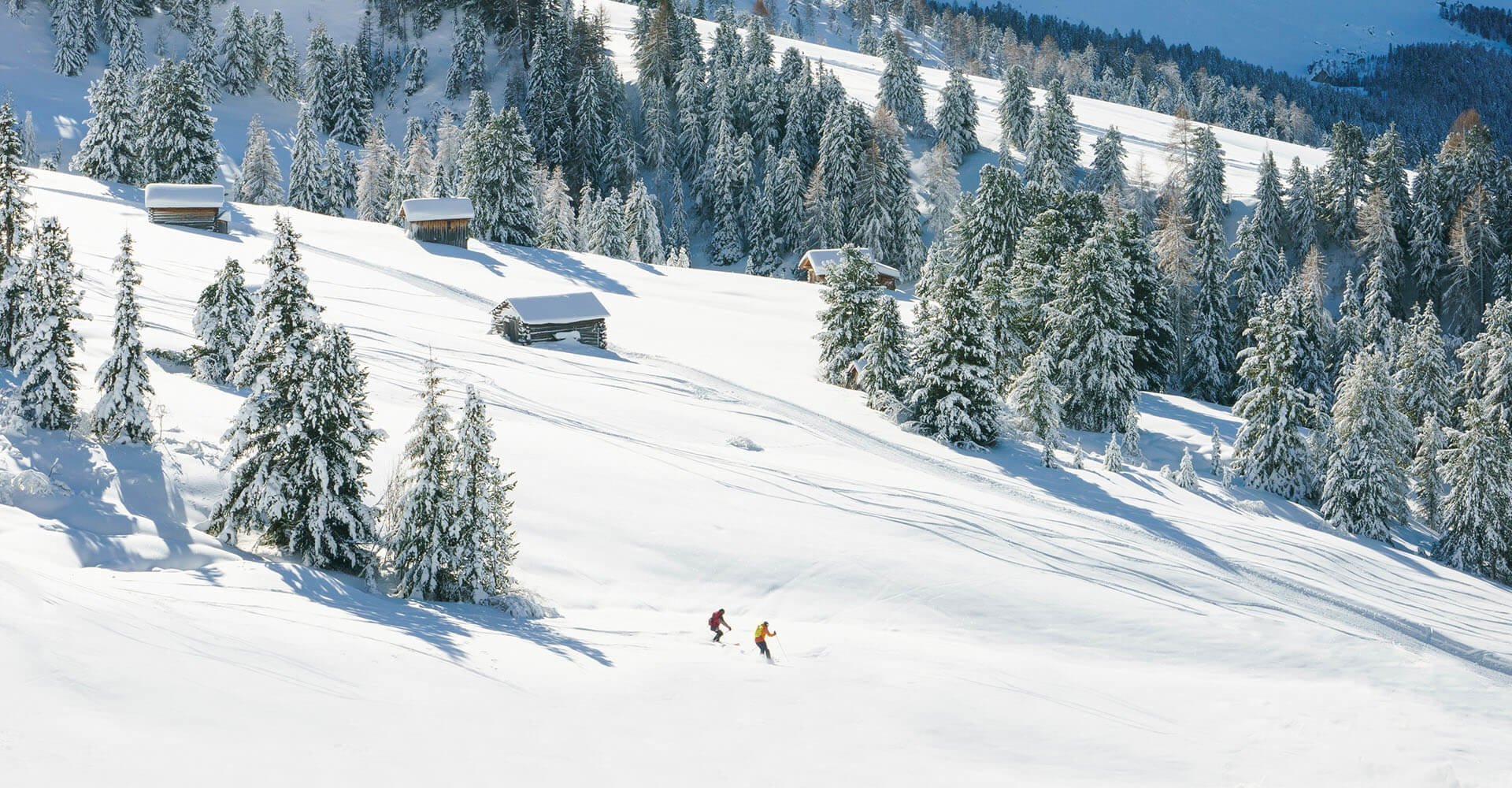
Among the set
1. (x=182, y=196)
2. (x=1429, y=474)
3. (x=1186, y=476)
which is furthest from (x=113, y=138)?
(x=1429, y=474)

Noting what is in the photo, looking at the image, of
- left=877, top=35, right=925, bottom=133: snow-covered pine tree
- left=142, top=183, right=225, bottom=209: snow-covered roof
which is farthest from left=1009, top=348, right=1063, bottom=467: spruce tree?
left=877, top=35, right=925, bottom=133: snow-covered pine tree

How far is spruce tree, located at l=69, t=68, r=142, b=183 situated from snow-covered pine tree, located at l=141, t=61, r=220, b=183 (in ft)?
2.64

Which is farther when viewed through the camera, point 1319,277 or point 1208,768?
point 1319,277

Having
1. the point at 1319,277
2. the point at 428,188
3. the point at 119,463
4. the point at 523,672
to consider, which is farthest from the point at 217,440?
the point at 1319,277

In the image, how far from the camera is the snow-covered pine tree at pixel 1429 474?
45.9 meters

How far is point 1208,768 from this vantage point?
727 inches

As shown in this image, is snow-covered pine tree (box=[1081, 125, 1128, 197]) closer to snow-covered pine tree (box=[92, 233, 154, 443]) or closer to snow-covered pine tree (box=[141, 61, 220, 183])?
snow-covered pine tree (box=[141, 61, 220, 183])

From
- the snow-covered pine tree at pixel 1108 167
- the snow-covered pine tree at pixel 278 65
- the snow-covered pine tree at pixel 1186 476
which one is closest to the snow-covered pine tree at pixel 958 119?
the snow-covered pine tree at pixel 1108 167

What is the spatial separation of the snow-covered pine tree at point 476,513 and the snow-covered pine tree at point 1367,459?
34.9 metres

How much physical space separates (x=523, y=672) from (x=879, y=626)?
940cm

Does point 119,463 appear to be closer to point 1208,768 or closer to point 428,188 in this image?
point 1208,768

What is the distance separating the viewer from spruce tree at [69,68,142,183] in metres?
73.6

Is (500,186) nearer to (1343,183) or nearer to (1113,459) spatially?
(1113,459)

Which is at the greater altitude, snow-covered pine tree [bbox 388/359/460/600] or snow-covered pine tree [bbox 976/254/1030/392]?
snow-covered pine tree [bbox 976/254/1030/392]
